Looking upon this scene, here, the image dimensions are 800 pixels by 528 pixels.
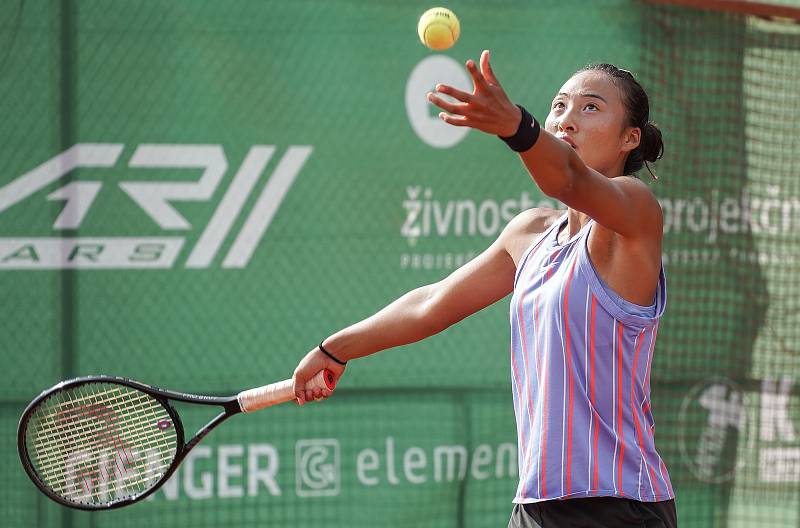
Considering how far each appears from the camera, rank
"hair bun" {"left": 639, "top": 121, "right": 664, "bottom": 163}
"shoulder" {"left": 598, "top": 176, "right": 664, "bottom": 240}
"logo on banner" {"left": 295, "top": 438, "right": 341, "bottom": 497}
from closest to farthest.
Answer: "shoulder" {"left": 598, "top": 176, "right": 664, "bottom": 240} → "hair bun" {"left": 639, "top": 121, "right": 664, "bottom": 163} → "logo on banner" {"left": 295, "top": 438, "right": 341, "bottom": 497}

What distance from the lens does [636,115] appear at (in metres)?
2.43

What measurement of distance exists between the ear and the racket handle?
97 cm

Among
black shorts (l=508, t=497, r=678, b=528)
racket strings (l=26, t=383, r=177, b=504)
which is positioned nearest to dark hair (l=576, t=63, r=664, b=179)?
black shorts (l=508, t=497, r=678, b=528)

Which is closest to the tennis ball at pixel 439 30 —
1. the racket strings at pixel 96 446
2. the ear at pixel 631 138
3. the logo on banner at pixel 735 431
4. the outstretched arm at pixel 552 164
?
the ear at pixel 631 138

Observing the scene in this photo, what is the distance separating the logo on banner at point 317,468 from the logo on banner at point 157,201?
0.75 meters

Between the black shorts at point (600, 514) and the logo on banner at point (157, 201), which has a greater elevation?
the logo on banner at point (157, 201)

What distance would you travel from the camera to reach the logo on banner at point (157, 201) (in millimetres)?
4141

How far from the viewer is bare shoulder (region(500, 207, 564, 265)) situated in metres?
2.58

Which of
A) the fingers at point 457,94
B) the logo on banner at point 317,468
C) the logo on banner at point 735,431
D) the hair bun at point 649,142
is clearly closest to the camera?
the fingers at point 457,94

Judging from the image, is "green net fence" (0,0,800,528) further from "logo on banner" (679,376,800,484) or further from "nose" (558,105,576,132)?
"nose" (558,105,576,132)

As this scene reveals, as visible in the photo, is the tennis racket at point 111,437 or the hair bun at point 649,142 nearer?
the hair bun at point 649,142

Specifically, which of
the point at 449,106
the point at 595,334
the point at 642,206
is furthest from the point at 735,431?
the point at 449,106

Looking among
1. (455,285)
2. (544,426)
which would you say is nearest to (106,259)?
(455,285)

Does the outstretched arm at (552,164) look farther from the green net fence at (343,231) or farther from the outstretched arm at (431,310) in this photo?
the green net fence at (343,231)
